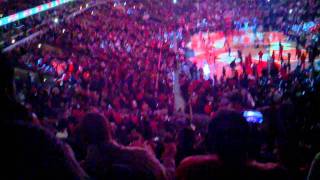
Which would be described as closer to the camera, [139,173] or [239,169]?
[139,173]

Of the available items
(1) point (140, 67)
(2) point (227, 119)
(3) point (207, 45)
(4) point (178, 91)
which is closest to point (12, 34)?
(1) point (140, 67)

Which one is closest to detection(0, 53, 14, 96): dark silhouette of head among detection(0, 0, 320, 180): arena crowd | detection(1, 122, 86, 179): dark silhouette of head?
detection(0, 0, 320, 180): arena crowd

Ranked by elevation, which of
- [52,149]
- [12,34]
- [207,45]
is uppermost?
[52,149]

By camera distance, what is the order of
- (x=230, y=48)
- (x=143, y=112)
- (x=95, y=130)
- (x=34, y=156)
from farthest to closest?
(x=230, y=48) → (x=143, y=112) → (x=95, y=130) → (x=34, y=156)

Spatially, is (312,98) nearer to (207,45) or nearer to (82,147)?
(82,147)

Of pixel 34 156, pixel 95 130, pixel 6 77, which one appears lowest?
pixel 95 130

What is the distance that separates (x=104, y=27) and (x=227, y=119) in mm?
31419

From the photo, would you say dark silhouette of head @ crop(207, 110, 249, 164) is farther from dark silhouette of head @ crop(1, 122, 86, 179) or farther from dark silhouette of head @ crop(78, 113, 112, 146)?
dark silhouette of head @ crop(1, 122, 86, 179)

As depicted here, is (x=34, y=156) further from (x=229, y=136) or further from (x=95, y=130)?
(x=95, y=130)

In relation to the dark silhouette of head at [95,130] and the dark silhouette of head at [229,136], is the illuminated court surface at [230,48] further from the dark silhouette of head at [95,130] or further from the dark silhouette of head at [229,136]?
the dark silhouette of head at [229,136]

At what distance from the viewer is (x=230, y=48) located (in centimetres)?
2900

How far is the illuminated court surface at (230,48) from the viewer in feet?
77.5

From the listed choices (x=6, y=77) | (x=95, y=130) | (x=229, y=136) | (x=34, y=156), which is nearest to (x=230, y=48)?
(x=95, y=130)

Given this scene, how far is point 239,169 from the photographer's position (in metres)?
2.96
